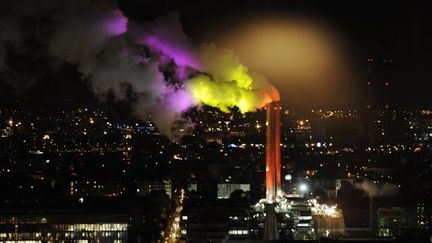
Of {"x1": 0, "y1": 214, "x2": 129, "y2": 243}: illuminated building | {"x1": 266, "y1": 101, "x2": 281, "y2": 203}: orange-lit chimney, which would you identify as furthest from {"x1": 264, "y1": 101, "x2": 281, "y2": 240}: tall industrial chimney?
{"x1": 0, "y1": 214, "x2": 129, "y2": 243}: illuminated building

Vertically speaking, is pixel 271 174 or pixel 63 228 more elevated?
pixel 271 174

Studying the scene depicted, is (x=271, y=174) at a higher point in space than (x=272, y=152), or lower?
lower

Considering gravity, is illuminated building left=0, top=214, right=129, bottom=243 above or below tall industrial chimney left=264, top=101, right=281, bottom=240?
below

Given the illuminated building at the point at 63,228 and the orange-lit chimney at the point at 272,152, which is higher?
the orange-lit chimney at the point at 272,152

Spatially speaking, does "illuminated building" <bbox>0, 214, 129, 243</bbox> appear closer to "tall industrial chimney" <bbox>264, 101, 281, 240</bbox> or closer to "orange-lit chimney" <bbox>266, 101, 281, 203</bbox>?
"tall industrial chimney" <bbox>264, 101, 281, 240</bbox>

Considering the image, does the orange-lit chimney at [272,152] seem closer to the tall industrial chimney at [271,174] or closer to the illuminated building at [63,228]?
the tall industrial chimney at [271,174]

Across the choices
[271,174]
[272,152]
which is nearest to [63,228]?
[271,174]

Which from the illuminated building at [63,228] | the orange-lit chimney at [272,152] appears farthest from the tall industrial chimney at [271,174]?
the illuminated building at [63,228]

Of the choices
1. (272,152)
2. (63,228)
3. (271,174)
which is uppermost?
(272,152)

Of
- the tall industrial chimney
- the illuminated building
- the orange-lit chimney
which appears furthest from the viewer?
the illuminated building

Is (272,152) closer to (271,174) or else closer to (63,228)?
(271,174)

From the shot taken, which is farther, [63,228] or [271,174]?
[63,228]

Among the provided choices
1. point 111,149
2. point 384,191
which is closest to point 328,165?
point 384,191
